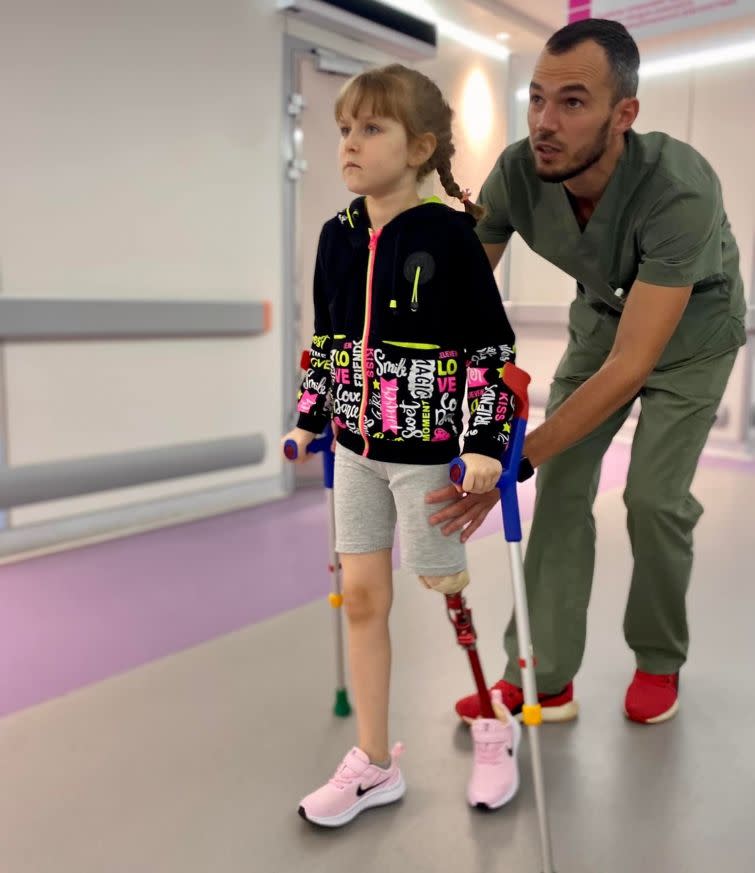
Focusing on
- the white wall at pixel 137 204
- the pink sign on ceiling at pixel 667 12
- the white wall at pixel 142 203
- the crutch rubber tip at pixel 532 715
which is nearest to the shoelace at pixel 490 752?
the crutch rubber tip at pixel 532 715

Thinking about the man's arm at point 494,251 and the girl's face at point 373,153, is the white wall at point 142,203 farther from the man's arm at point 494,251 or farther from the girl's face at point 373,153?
the girl's face at point 373,153

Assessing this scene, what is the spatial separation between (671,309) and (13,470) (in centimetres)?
213

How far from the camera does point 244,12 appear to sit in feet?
10.7

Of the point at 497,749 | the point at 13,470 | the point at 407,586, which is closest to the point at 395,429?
the point at 497,749

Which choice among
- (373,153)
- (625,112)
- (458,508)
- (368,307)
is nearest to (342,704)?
(458,508)

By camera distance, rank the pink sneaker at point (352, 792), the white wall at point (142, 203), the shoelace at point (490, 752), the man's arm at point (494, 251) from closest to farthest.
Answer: the pink sneaker at point (352, 792) → the shoelace at point (490, 752) → the man's arm at point (494, 251) → the white wall at point (142, 203)

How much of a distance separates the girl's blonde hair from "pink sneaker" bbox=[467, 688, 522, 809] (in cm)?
104

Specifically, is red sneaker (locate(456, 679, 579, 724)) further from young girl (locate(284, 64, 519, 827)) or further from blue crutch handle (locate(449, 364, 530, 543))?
blue crutch handle (locate(449, 364, 530, 543))

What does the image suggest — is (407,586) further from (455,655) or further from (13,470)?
(13,470)

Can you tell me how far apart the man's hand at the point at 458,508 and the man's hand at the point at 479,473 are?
6 centimetres

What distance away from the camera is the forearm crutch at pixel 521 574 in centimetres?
127

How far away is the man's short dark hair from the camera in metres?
1.37

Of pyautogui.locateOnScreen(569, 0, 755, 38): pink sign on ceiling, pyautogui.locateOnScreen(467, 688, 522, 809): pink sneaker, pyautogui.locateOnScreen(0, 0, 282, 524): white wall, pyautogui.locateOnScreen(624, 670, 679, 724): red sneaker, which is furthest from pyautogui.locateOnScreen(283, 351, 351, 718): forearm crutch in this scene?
pyautogui.locateOnScreen(569, 0, 755, 38): pink sign on ceiling

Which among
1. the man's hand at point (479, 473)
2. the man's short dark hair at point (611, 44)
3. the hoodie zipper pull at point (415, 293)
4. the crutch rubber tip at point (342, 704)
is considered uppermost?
the man's short dark hair at point (611, 44)
